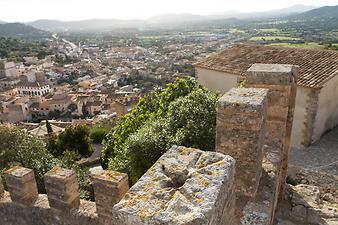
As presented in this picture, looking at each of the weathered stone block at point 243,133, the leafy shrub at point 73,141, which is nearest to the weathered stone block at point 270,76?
the weathered stone block at point 243,133

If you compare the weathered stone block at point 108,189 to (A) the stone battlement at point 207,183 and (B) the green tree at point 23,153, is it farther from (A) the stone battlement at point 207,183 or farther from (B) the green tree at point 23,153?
(B) the green tree at point 23,153

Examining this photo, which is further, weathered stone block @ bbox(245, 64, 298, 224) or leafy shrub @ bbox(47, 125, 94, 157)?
leafy shrub @ bbox(47, 125, 94, 157)

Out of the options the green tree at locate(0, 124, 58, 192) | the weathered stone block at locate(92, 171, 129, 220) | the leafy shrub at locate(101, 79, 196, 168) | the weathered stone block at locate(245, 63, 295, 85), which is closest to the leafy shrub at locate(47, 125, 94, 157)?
the green tree at locate(0, 124, 58, 192)

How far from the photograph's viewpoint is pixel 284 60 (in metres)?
14.9

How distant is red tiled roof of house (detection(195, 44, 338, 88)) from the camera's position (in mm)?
13234

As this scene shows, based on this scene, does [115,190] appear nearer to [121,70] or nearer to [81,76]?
[81,76]

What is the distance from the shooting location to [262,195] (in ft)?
14.7

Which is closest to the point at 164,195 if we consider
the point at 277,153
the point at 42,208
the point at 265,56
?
the point at 277,153

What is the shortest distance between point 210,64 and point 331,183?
30.0 feet

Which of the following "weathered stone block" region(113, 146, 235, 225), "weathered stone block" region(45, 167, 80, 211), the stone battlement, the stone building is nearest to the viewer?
"weathered stone block" region(113, 146, 235, 225)

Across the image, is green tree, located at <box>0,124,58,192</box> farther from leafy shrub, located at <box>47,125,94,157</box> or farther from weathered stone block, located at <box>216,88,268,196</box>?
leafy shrub, located at <box>47,125,94,157</box>

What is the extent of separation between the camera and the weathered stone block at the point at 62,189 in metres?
5.57

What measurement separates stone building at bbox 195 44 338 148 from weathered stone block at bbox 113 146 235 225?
11375 millimetres

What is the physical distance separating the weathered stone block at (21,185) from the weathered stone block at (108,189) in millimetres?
1573
